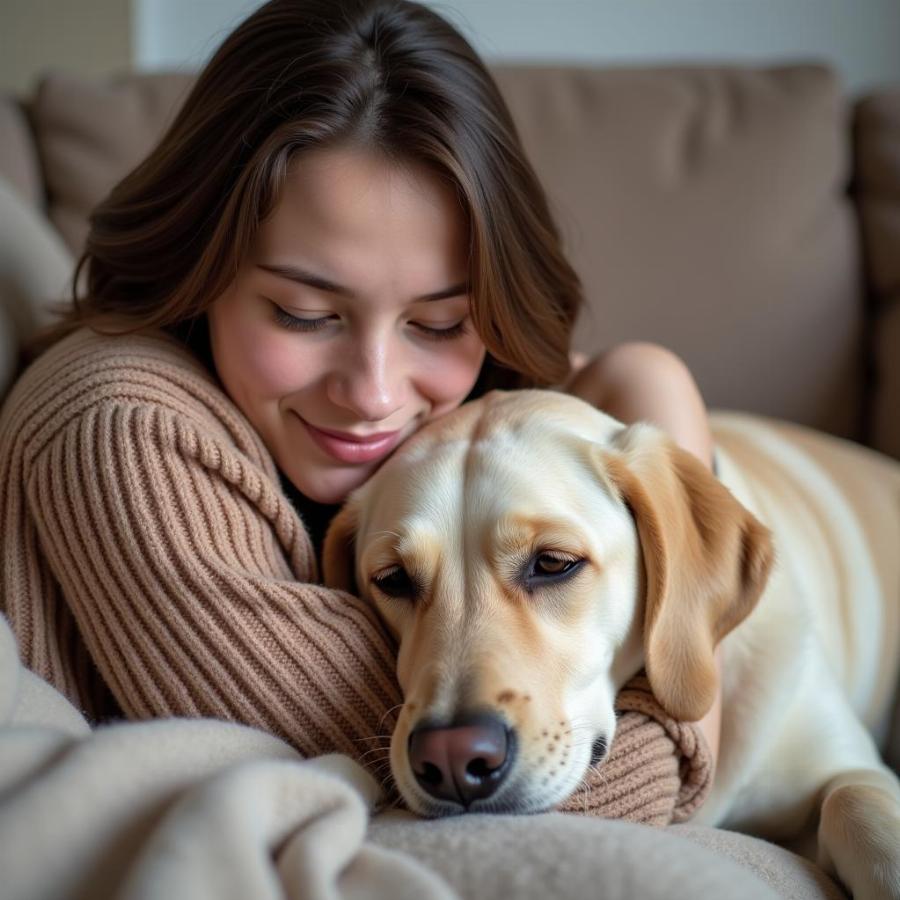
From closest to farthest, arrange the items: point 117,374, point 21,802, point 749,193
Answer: point 21,802 → point 117,374 → point 749,193

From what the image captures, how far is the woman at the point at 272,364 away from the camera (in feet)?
4.25

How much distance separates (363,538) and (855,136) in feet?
5.92

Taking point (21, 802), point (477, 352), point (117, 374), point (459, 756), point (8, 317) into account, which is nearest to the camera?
point (21, 802)

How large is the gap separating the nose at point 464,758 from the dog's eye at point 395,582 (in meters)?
0.28

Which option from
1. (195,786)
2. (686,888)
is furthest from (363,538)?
(686,888)

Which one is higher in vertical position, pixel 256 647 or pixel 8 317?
pixel 8 317

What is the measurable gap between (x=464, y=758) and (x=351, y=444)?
61 centimetres

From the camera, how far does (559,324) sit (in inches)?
69.4

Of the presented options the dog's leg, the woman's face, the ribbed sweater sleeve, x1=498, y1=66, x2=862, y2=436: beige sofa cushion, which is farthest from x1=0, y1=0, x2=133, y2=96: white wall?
the dog's leg

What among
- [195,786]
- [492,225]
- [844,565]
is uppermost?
[492,225]

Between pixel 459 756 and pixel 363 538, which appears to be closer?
pixel 459 756

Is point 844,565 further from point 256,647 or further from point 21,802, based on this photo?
point 21,802

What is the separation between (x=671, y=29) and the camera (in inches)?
130

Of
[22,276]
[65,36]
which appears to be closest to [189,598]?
[22,276]
